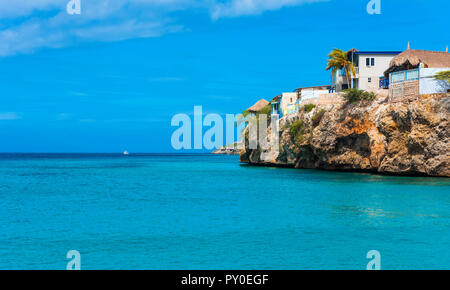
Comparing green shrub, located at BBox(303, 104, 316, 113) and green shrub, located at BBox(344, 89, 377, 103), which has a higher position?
green shrub, located at BBox(344, 89, 377, 103)

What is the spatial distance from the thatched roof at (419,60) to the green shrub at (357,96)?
134 inches

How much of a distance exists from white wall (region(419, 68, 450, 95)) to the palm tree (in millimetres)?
18804

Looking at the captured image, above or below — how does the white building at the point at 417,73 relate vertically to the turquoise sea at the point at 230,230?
above

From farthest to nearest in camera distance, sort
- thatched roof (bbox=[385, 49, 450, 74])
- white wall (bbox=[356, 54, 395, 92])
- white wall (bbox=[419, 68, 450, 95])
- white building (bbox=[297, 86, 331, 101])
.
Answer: white building (bbox=[297, 86, 331, 101]), white wall (bbox=[356, 54, 395, 92]), thatched roof (bbox=[385, 49, 450, 74]), white wall (bbox=[419, 68, 450, 95])

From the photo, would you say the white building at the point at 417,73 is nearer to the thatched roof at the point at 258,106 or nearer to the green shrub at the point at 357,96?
the green shrub at the point at 357,96

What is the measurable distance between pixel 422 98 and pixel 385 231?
25.6 m

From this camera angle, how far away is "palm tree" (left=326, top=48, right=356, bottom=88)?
5841 cm

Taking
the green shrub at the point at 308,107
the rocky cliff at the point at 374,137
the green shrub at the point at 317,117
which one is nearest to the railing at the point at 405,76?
the rocky cliff at the point at 374,137

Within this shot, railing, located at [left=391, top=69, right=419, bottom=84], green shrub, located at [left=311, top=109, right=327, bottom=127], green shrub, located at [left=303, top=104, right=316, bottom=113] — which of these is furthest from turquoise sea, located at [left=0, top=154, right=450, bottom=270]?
green shrub, located at [left=303, top=104, right=316, bottom=113]

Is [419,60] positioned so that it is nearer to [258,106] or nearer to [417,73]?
[417,73]

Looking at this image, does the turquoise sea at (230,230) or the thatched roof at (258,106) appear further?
the thatched roof at (258,106)

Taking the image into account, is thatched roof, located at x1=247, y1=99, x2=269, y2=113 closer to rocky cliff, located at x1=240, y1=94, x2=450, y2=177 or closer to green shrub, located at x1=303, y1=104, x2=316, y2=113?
rocky cliff, located at x1=240, y1=94, x2=450, y2=177

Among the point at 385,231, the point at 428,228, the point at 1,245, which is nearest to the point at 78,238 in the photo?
the point at 1,245

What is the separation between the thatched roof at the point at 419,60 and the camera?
4391 cm
